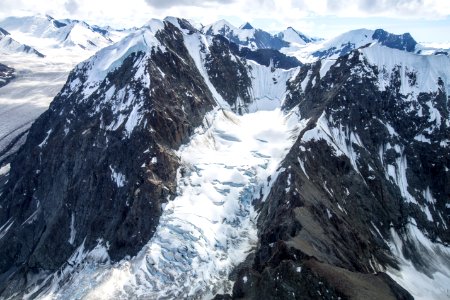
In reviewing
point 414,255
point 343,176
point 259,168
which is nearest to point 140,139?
point 259,168

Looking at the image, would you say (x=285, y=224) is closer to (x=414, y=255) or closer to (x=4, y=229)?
(x=414, y=255)

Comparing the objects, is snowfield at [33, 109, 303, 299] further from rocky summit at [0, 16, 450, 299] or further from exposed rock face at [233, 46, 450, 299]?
exposed rock face at [233, 46, 450, 299]

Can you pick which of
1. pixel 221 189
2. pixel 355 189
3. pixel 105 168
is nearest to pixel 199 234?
pixel 221 189

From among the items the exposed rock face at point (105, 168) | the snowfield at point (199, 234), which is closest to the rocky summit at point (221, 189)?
the snowfield at point (199, 234)

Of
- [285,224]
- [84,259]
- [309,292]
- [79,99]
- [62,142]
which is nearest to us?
[309,292]

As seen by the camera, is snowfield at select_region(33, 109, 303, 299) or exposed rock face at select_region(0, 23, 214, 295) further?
exposed rock face at select_region(0, 23, 214, 295)

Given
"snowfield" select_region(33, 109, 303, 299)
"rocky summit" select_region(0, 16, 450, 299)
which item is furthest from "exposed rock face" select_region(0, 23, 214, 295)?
"snowfield" select_region(33, 109, 303, 299)

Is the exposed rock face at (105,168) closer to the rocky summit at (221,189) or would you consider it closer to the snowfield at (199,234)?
the rocky summit at (221,189)
